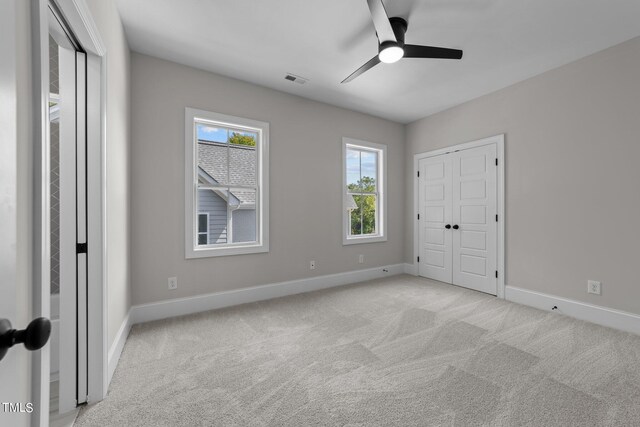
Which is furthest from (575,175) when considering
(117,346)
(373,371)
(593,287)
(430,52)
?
(117,346)

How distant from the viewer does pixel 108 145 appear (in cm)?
190

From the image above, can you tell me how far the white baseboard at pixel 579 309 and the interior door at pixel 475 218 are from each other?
31cm

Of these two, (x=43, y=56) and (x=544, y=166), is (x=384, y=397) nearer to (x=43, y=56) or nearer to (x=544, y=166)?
(x=43, y=56)

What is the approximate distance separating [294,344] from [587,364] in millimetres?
2265

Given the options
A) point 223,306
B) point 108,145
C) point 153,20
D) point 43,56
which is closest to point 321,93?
point 153,20

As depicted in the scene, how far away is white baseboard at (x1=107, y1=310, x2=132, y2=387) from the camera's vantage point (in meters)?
1.91

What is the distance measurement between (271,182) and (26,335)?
3140 mm

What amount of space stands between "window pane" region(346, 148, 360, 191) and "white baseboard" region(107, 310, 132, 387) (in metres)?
3.33

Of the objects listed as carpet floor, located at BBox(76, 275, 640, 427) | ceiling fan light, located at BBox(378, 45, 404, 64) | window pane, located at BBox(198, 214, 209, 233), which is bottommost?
carpet floor, located at BBox(76, 275, 640, 427)

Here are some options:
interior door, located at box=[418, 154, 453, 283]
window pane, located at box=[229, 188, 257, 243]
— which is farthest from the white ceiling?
window pane, located at box=[229, 188, 257, 243]

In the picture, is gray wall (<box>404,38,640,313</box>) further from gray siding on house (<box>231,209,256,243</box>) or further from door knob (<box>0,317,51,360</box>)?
door knob (<box>0,317,51,360</box>)

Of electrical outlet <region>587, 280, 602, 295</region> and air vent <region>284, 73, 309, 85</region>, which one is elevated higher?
air vent <region>284, 73, 309, 85</region>

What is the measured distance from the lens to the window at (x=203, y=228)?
10.9ft

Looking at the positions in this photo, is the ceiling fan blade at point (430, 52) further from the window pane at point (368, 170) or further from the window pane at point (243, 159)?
the window pane at point (368, 170)
